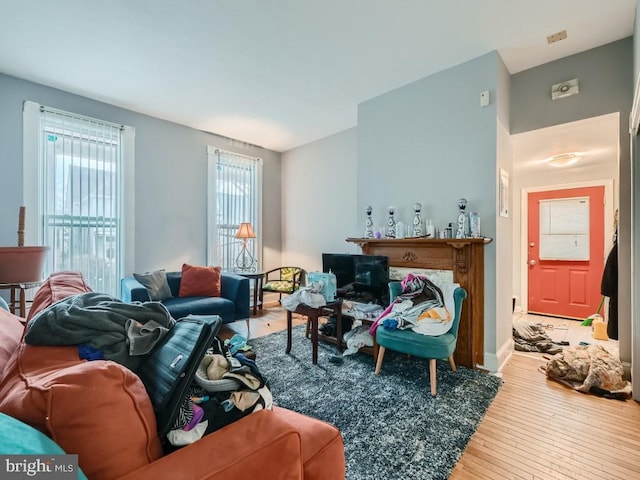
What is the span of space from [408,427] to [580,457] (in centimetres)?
89

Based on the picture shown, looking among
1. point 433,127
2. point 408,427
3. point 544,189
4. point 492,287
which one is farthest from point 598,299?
point 408,427

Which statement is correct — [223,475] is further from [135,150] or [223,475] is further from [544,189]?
[544,189]

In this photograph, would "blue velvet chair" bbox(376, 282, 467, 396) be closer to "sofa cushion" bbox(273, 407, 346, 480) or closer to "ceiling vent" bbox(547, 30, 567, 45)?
"sofa cushion" bbox(273, 407, 346, 480)

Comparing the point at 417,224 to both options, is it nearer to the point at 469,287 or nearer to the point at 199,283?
the point at 469,287

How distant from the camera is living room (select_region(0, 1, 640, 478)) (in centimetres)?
257

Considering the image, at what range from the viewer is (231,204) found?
4.84 m

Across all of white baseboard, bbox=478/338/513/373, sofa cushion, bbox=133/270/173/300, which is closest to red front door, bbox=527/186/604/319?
white baseboard, bbox=478/338/513/373

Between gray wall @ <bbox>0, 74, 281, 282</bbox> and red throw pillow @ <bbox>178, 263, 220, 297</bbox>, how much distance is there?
0.72 metres

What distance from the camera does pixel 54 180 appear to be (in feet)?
10.7

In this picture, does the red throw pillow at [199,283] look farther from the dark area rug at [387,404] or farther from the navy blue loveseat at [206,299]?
the dark area rug at [387,404]

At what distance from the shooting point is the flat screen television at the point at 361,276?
3.01 m

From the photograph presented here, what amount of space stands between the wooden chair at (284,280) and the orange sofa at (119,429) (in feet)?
12.1

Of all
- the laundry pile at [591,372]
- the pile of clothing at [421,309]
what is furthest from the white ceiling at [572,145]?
the laundry pile at [591,372]

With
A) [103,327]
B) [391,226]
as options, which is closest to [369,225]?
[391,226]
